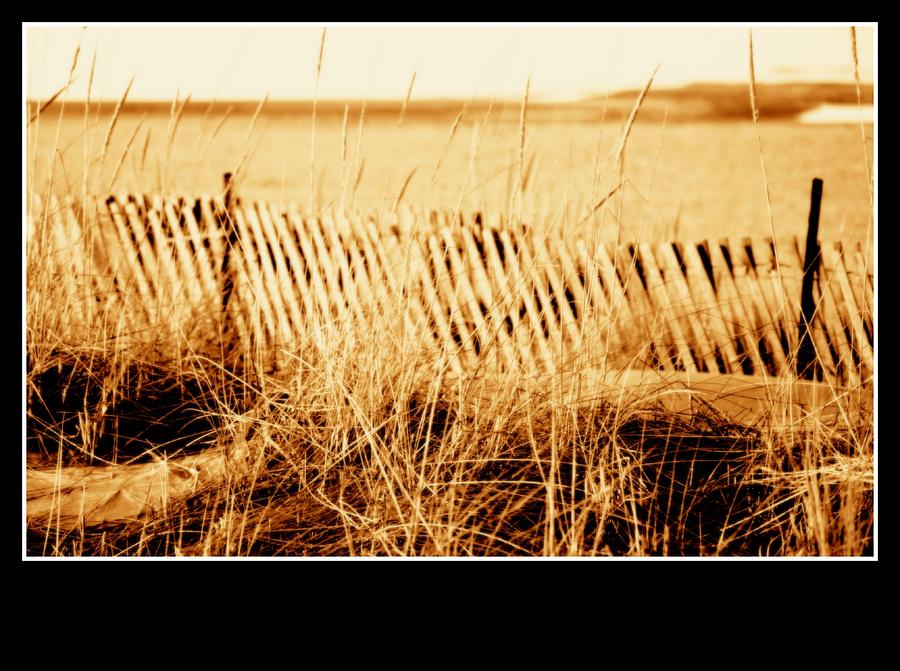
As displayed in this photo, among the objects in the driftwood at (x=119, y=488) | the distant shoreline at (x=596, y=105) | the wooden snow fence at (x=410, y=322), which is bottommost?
the driftwood at (x=119, y=488)

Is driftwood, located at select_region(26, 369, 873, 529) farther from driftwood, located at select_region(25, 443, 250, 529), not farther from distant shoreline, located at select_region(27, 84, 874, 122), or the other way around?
distant shoreline, located at select_region(27, 84, 874, 122)

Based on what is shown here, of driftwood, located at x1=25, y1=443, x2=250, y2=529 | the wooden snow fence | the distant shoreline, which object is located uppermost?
the distant shoreline

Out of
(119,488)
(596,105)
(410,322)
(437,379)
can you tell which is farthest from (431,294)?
(119,488)

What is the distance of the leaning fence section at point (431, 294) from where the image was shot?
6.43ft

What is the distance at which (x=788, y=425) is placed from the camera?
76.7 inches

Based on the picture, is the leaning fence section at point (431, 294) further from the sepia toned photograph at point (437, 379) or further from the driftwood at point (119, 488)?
the driftwood at point (119, 488)

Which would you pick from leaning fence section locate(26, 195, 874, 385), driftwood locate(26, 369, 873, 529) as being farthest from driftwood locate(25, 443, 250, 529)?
leaning fence section locate(26, 195, 874, 385)

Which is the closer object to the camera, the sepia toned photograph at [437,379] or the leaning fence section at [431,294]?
the sepia toned photograph at [437,379]

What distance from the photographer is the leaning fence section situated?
1.96 metres

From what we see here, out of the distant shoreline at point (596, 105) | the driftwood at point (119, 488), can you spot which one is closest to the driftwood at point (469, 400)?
the driftwood at point (119, 488)

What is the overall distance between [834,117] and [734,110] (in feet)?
0.81

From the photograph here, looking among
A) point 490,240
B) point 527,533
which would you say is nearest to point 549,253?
point 490,240

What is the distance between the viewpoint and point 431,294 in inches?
76.5
